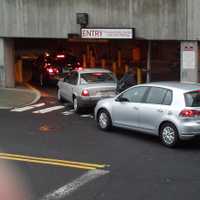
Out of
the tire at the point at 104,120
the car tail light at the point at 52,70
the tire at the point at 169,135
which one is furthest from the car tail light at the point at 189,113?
the car tail light at the point at 52,70

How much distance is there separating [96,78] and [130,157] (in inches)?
323

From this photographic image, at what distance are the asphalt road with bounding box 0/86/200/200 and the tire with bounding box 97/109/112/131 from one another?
173 millimetres

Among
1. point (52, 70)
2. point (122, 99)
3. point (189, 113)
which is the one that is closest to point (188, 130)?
point (189, 113)

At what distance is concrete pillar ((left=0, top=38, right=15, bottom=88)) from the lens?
27.2 metres

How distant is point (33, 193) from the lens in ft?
30.1

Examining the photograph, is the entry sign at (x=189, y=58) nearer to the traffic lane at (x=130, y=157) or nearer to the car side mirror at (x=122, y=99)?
the traffic lane at (x=130, y=157)

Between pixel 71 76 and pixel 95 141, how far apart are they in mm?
7076

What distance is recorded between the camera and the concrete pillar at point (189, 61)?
2238cm

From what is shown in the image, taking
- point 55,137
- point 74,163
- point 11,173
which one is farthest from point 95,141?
point 11,173

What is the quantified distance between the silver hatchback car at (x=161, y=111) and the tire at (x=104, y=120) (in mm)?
32

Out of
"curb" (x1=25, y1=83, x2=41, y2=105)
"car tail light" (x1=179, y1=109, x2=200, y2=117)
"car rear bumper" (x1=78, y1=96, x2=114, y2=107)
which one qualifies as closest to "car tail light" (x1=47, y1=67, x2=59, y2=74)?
"curb" (x1=25, y1=83, x2=41, y2=105)

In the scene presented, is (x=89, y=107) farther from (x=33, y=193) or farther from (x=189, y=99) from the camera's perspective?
(x=33, y=193)

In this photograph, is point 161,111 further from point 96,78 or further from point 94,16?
point 94,16

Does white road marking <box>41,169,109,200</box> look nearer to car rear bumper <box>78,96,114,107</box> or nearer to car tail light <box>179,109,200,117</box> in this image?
car tail light <box>179,109,200,117</box>
